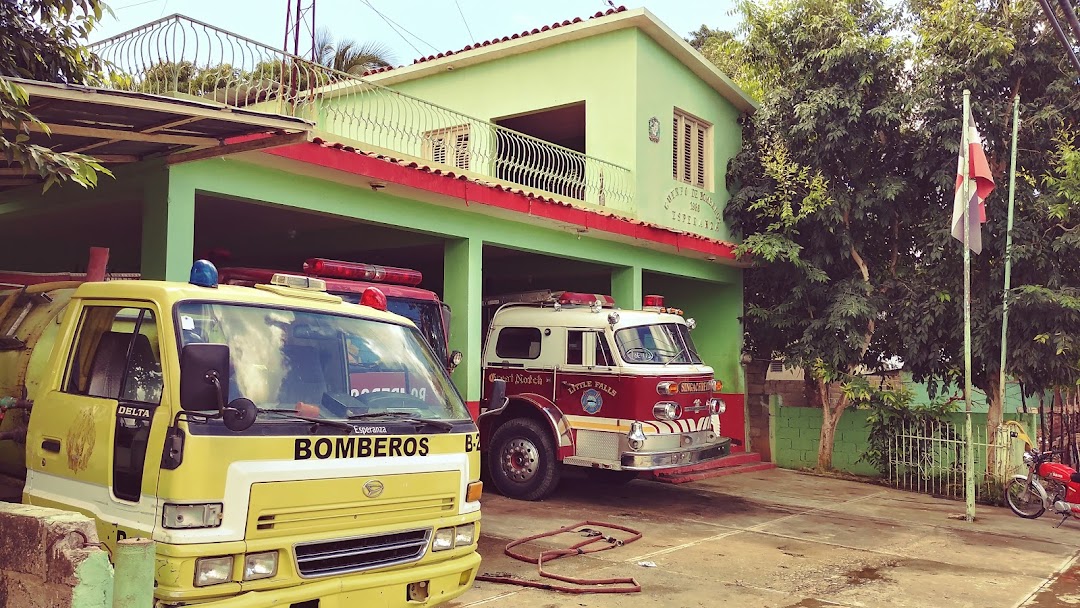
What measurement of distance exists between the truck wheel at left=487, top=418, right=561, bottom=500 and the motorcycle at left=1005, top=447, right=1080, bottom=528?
572 cm

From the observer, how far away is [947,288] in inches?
514

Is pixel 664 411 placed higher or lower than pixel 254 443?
lower

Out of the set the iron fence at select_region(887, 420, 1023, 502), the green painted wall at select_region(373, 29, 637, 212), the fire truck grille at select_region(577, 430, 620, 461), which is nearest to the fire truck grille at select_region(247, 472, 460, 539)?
the fire truck grille at select_region(577, 430, 620, 461)

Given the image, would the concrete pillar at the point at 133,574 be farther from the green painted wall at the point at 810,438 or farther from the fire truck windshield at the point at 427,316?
the green painted wall at the point at 810,438

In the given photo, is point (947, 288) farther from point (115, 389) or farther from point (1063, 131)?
point (115, 389)

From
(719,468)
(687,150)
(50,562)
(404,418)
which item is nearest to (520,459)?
(719,468)

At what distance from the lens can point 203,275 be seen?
4.61 metres

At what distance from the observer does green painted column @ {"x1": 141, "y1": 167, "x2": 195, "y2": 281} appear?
7.64m

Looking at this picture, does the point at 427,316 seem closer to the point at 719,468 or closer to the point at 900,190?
the point at 719,468

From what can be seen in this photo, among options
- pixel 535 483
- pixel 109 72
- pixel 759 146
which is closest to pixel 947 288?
pixel 759 146

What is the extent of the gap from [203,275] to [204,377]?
0.92m

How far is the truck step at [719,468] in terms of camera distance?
12618mm

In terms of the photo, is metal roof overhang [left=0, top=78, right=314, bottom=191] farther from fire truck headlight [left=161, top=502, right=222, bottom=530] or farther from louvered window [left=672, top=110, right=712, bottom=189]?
louvered window [left=672, top=110, right=712, bottom=189]

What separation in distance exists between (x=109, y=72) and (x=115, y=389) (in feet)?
15.7
